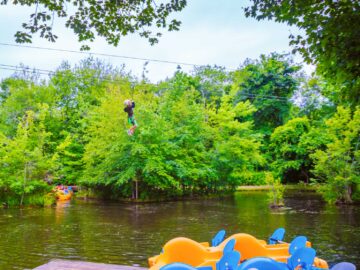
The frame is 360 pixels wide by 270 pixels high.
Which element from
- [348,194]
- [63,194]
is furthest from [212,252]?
[63,194]

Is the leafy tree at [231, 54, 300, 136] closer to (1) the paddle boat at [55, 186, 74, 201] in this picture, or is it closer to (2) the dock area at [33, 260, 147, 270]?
(1) the paddle boat at [55, 186, 74, 201]

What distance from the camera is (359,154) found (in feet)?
48.6

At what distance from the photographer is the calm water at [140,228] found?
7.86 meters

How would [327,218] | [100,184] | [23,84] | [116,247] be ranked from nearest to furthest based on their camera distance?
[116,247] → [327,218] → [100,184] → [23,84]

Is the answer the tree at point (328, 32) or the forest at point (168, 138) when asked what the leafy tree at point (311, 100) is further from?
the tree at point (328, 32)

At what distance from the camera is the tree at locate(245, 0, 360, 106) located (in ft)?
13.5

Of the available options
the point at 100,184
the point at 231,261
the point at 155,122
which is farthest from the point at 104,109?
the point at 231,261

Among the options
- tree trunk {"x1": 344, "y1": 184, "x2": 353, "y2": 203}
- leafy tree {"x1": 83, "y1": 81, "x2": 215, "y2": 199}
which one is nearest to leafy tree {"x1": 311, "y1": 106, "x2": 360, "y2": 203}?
tree trunk {"x1": 344, "y1": 184, "x2": 353, "y2": 203}

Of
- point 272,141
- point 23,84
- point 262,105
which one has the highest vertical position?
point 23,84

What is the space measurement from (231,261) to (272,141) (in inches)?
942

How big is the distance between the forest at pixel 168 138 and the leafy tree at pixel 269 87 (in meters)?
0.09

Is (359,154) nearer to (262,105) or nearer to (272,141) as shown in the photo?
(272,141)

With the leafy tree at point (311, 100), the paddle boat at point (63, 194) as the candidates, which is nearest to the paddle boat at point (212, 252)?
the paddle boat at point (63, 194)

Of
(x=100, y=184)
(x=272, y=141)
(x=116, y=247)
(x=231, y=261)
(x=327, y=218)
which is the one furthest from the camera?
(x=272, y=141)
